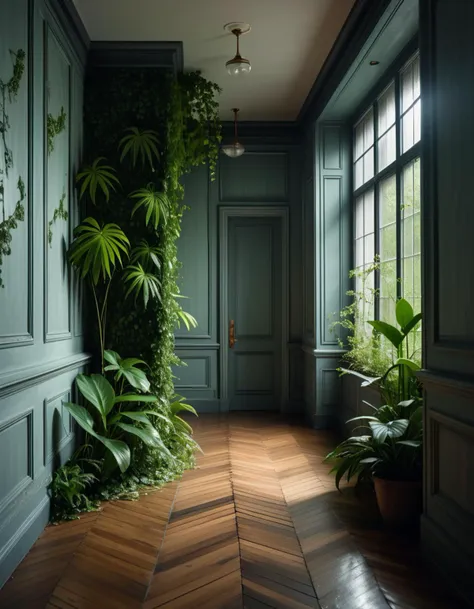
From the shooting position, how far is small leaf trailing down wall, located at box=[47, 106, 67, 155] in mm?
3234

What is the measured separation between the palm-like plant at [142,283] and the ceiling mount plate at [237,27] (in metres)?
1.73

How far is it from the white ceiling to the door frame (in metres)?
1.44

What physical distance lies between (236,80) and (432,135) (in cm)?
285

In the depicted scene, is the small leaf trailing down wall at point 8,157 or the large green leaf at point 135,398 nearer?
the small leaf trailing down wall at point 8,157

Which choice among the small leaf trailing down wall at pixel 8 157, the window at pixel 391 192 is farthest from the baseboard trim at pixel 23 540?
the window at pixel 391 192

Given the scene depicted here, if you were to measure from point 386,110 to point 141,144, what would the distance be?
6.01 feet

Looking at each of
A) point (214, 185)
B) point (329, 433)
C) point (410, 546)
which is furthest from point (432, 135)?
point (214, 185)

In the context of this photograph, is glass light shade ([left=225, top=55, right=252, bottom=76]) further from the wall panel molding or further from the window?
the wall panel molding

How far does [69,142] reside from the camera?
372 centimetres

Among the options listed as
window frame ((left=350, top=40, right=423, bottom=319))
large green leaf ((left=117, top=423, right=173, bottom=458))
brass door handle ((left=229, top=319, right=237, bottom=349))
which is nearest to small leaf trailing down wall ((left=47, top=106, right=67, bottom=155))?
large green leaf ((left=117, top=423, right=173, bottom=458))

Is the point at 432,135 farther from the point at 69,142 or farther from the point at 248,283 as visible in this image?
the point at 248,283

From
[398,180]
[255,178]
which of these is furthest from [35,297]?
[255,178]

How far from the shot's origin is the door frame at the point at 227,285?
6.20 m

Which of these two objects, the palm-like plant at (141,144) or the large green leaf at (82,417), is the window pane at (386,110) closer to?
the palm-like plant at (141,144)
